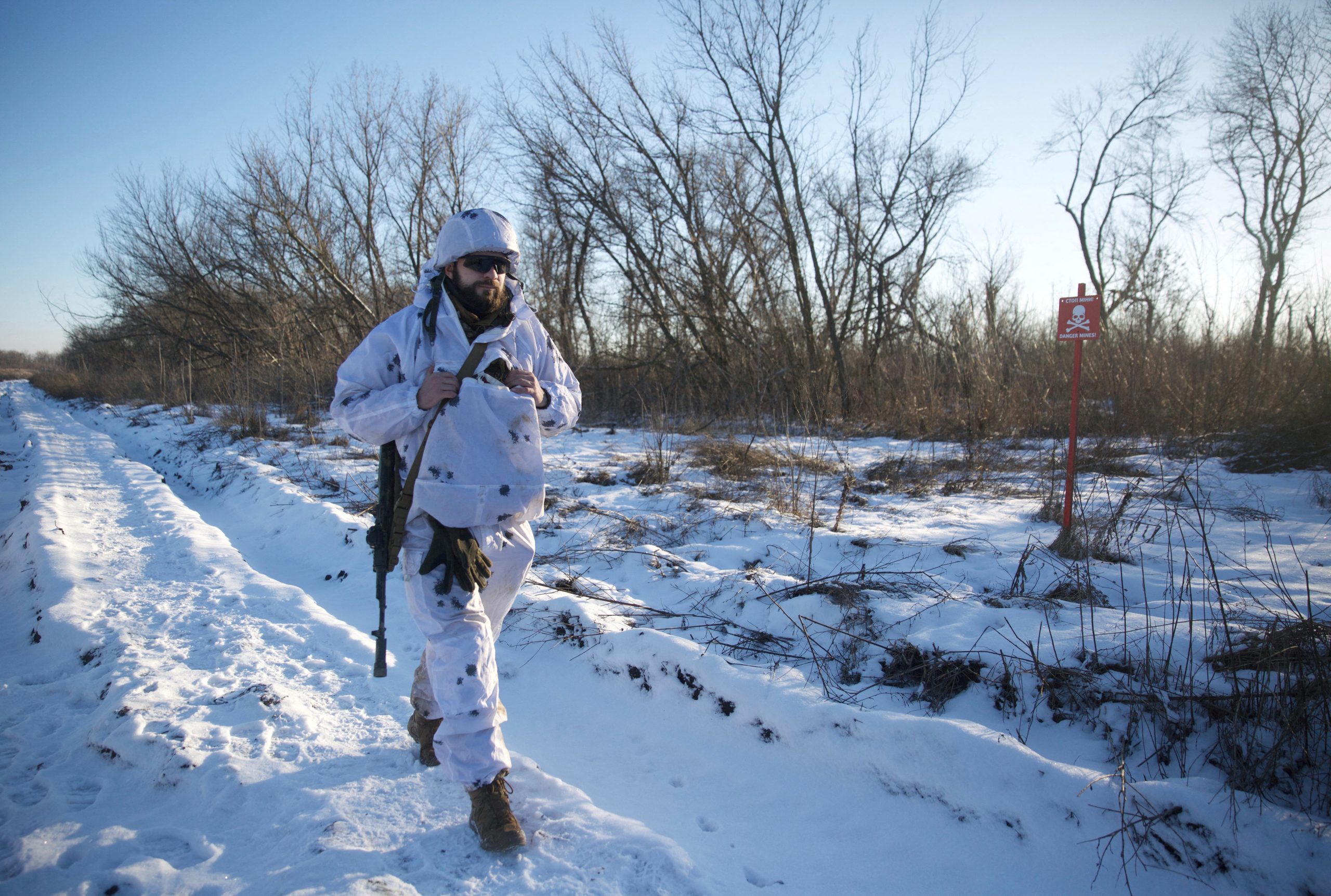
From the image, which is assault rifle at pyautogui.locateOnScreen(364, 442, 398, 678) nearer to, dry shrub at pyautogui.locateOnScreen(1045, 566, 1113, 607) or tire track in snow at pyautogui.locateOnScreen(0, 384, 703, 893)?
tire track in snow at pyautogui.locateOnScreen(0, 384, 703, 893)

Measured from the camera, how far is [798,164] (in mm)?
11570

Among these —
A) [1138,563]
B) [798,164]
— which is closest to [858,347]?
[798,164]

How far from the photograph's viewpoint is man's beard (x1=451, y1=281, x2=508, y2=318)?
7.35 ft

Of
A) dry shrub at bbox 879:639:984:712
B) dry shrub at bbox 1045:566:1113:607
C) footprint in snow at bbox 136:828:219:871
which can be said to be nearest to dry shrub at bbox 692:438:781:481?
dry shrub at bbox 1045:566:1113:607

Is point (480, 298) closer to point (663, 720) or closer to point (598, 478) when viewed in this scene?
point (663, 720)

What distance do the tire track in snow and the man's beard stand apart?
1.71 m

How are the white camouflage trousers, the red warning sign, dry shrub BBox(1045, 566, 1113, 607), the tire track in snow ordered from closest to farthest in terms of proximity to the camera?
the tire track in snow, the white camouflage trousers, dry shrub BBox(1045, 566, 1113, 607), the red warning sign

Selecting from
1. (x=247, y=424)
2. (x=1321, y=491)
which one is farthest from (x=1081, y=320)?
(x=247, y=424)

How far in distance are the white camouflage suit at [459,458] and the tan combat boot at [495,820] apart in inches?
1.6

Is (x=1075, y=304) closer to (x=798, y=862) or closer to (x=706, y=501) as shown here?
(x=706, y=501)

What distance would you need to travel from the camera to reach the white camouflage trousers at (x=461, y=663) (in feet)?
6.75

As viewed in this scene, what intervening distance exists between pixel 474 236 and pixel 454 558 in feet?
3.48

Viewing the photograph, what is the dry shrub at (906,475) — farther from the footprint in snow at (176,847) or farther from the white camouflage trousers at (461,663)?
the footprint in snow at (176,847)

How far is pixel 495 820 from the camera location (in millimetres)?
2018
